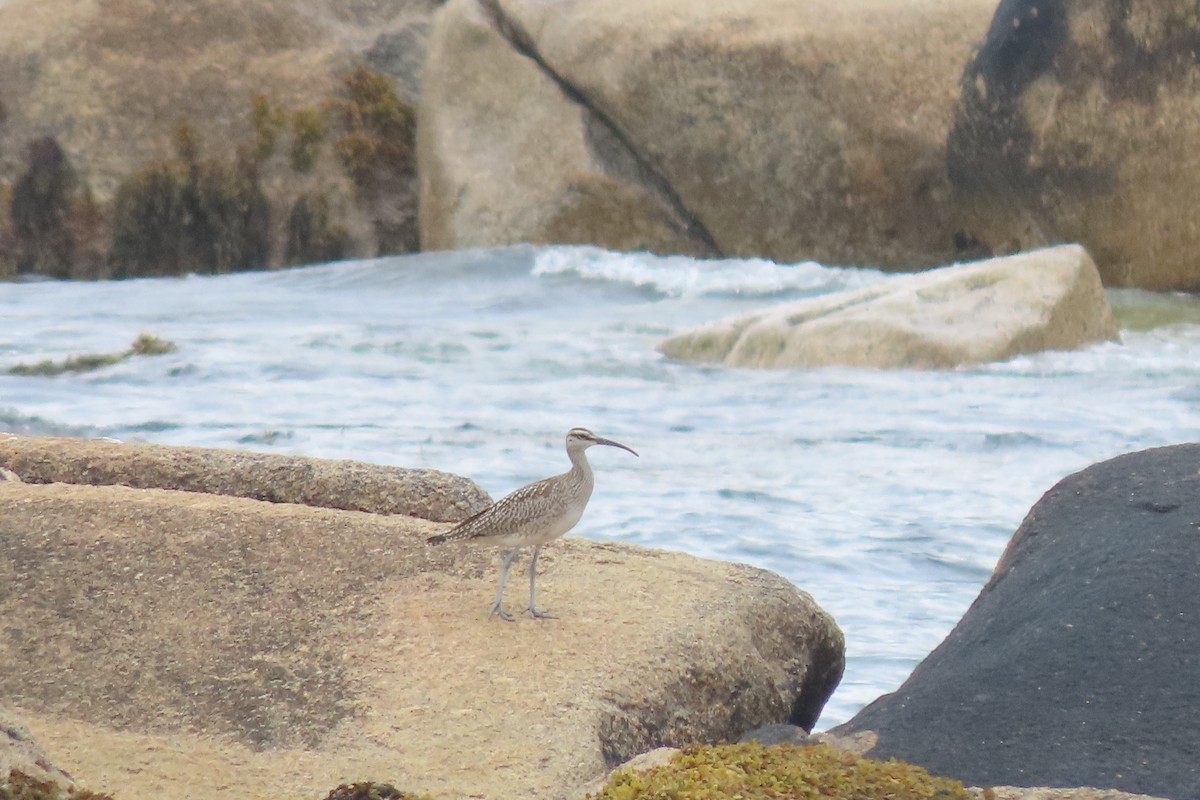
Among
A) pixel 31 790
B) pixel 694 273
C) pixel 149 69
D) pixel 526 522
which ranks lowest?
pixel 694 273

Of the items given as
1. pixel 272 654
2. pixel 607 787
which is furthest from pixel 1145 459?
pixel 272 654

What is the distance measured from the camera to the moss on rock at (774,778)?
3408 mm

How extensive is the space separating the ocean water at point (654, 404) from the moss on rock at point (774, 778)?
207 centimetres

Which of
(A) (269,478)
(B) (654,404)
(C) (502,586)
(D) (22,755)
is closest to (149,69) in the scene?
(B) (654,404)

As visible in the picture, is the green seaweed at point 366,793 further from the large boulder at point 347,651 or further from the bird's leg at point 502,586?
the bird's leg at point 502,586

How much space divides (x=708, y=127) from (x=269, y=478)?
1005cm

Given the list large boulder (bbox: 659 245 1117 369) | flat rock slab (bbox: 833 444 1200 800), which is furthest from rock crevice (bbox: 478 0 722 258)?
flat rock slab (bbox: 833 444 1200 800)

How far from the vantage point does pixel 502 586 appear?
4691 mm

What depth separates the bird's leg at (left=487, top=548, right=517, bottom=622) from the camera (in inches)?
183

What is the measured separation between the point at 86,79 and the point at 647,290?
610 cm

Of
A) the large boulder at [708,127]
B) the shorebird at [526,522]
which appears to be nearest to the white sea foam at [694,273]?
the large boulder at [708,127]

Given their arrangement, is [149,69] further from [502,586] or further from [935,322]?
[502,586]

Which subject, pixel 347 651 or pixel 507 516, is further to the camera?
pixel 507 516

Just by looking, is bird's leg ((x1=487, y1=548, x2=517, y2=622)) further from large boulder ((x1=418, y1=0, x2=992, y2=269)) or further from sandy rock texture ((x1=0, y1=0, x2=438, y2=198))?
sandy rock texture ((x1=0, y1=0, x2=438, y2=198))
